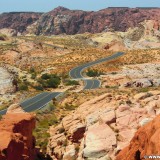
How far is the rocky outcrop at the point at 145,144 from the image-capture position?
20.2 m

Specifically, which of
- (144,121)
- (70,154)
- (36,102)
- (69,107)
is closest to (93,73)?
(36,102)

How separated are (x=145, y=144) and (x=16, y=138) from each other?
11.3 m

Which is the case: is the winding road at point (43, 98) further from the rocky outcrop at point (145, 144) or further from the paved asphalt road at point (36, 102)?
the rocky outcrop at point (145, 144)

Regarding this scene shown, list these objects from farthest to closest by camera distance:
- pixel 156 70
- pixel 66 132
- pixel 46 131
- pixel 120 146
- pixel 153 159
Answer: pixel 156 70
pixel 46 131
pixel 66 132
pixel 120 146
pixel 153 159

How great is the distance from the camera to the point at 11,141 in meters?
27.4

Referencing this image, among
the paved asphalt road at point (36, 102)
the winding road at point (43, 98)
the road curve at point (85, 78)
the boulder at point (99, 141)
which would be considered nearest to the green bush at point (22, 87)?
the winding road at point (43, 98)

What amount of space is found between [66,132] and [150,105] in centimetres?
954

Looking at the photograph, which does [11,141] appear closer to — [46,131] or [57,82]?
[46,131]

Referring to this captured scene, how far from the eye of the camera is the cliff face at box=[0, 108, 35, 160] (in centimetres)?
2696

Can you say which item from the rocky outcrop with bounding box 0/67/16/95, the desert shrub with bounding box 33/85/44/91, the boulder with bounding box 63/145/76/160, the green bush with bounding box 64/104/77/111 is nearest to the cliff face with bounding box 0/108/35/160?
the boulder with bounding box 63/145/76/160

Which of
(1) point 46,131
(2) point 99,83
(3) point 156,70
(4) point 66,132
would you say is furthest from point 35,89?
(4) point 66,132

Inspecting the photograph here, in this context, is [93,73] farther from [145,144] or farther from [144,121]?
[145,144]

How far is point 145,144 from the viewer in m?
22.2

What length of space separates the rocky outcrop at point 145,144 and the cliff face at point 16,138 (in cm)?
813
